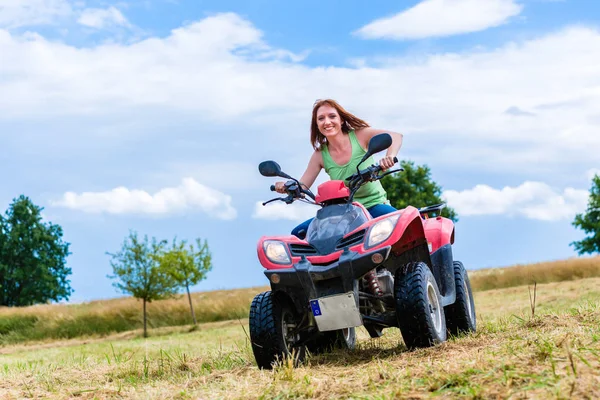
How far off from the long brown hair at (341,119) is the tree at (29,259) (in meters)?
38.7

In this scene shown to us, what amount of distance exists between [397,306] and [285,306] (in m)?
0.87

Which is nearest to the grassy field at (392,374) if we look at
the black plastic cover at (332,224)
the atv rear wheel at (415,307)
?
the atv rear wheel at (415,307)

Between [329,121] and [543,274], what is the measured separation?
74.7 ft

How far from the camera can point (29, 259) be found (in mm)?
42281

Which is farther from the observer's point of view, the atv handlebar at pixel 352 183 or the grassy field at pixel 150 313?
the grassy field at pixel 150 313

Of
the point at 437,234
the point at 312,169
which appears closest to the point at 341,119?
the point at 312,169

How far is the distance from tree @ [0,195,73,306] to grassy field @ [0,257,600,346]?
11.6 metres

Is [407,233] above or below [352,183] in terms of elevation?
below

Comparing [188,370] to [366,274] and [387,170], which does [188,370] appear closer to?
[366,274]

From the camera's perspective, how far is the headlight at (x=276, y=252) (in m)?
5.00

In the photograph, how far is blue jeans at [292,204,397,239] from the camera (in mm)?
5598

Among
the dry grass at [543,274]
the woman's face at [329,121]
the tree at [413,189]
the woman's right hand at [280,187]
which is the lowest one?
the dry grass at [543,274]

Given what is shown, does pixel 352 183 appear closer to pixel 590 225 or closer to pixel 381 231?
pixel 381 231

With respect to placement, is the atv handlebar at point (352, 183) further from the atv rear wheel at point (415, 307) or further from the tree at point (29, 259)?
the tree at point (29, 259)
